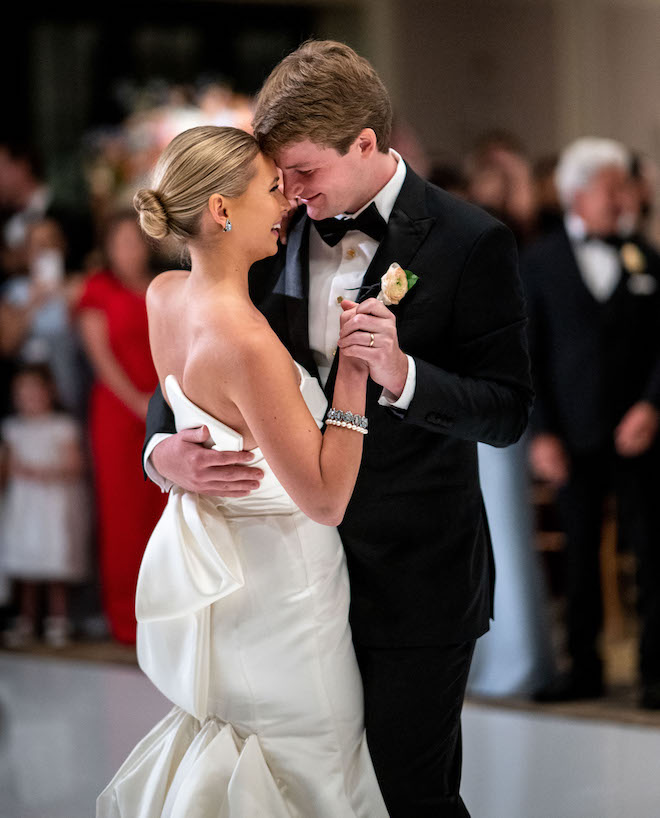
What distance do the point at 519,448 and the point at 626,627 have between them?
5.62 feet

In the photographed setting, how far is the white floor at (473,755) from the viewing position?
3.63 m

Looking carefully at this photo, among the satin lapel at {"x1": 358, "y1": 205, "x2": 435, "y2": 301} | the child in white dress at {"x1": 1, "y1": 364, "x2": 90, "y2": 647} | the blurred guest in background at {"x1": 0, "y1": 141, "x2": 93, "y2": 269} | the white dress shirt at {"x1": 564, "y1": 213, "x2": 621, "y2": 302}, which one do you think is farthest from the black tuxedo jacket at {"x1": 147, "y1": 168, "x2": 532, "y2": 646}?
the blurred guest in background at {"x1": 0, "y1": 141, "x2": 93, "y2": 269}

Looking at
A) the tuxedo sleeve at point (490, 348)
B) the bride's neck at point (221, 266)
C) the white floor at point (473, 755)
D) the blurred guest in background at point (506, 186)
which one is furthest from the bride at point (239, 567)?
the blurred guest in background at point (506, 186)

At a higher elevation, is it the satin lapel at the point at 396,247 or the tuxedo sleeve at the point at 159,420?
the satin lapel at the point at 396,247

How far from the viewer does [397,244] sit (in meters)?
2.45

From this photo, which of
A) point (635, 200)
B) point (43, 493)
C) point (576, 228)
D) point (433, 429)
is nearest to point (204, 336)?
point (433, 429)

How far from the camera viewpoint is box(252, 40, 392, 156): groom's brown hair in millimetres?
2355

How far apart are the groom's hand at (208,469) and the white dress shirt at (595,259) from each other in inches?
99.7

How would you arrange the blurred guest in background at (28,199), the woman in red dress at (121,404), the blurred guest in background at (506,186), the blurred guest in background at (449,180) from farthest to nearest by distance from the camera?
1. the blurred guest in background at (28,199)
2. the woman in red dress at (121,404)
3. the blurred guest in background at (449,180)
4. the blurred guest in background at (506,186)

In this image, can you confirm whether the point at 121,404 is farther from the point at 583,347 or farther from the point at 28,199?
the point at 583,347

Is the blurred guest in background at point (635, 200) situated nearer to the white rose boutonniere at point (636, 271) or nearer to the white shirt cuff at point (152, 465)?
the white rose boutonniere at point (636, 271)

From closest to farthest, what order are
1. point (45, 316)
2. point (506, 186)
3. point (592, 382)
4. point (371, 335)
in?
1. point (371, 335)
2. point (592, 382)
3. point (506, 186)
4. point (45, 316)

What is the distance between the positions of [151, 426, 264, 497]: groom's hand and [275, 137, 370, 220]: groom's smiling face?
19.1 inches

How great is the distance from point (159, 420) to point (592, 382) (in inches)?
91.1
